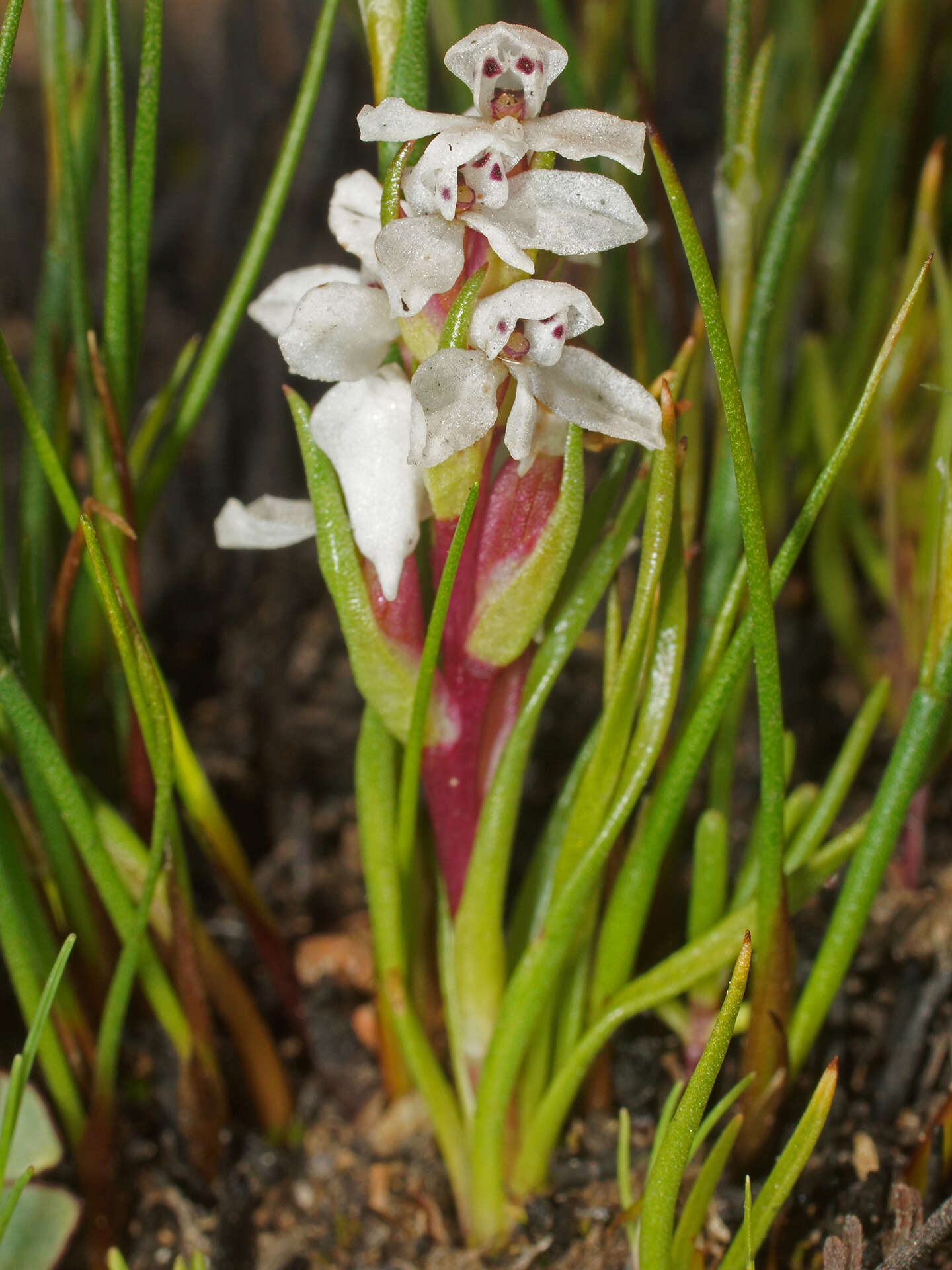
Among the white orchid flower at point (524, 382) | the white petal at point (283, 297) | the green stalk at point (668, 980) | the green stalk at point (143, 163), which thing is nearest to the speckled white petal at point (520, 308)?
the white orchid flower at point (524, 382)

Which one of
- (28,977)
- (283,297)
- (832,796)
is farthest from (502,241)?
(28,977)

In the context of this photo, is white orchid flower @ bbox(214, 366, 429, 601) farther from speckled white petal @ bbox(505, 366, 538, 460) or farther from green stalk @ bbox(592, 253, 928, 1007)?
green stalk @ bbox(592, 253, 928, 1007)

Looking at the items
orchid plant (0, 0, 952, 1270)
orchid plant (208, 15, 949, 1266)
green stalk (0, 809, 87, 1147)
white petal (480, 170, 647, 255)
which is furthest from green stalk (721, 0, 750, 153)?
green stalk (0, 809, 87, 1147)

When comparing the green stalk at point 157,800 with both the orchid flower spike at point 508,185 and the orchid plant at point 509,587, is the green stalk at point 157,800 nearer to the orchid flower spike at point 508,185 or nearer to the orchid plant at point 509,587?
the orchid plant at point 509,587

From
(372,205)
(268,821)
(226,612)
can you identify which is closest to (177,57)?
(226,612)

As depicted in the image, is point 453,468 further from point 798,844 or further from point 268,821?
point 268,821
